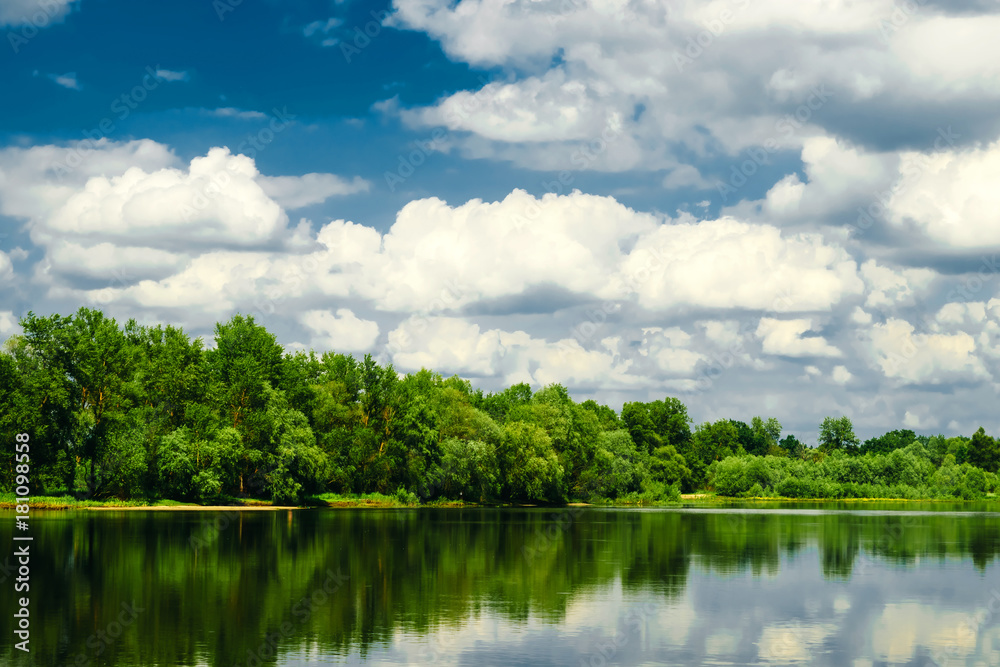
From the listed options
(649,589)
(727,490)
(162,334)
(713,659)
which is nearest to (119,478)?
(162,334)

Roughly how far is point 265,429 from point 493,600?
8032 cm

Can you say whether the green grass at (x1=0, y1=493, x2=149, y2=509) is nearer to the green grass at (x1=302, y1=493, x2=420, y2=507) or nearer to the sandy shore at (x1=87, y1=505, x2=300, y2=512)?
the sandy shore at (x1=87, y1=505, x2=300, y2=512)

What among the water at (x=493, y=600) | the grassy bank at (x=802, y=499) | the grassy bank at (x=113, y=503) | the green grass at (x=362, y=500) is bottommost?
the grassy bank at (x=802, y=499)

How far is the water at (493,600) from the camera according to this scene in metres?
25.0

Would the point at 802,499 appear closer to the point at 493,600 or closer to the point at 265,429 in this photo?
the point at 265,429

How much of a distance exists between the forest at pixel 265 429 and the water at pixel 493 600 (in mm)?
32962

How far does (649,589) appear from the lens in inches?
1501

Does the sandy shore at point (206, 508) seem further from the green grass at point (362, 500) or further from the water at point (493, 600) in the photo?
the water at point (493, 600)

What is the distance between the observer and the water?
2505cm

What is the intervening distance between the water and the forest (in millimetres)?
32962

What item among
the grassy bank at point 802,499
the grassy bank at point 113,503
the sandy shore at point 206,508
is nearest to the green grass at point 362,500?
the sandy shore at point 206,508

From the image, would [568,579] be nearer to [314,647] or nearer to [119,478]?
[314,647]

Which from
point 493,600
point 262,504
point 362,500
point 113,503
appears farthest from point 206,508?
point 493,600

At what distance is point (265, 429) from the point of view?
4331 inches
